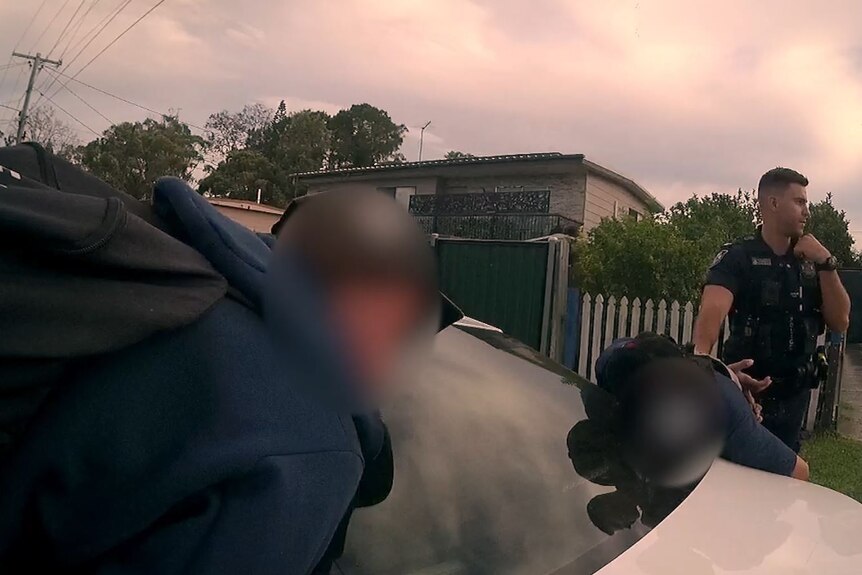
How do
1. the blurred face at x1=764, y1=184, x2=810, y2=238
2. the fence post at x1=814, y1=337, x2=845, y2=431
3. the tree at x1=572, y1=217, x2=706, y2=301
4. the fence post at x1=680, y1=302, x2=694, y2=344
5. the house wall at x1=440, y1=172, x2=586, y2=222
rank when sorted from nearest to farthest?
the blurred face at x1=764, y1=184, x2=810, y2=238
the fence post at x1=680, y1=302, x2=694, y2=344
the fence post at x1=814, y1=337, x2=845, y2=431
the tree at x1=572, y1=217, x2=706, y2=301
the house wall at x1=440, y1=172, x2=586, y2=222

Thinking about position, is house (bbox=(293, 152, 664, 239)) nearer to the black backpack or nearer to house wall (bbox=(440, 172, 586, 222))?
house wall (bbox=(440, 172, 586, 222))

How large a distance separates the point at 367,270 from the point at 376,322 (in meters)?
0.08

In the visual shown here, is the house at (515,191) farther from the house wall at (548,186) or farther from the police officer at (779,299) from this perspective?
the police officer at (779,299)

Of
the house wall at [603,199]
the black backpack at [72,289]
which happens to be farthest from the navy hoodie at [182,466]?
the house wall at [603,199]

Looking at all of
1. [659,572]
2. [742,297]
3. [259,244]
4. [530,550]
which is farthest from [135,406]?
[742,297]

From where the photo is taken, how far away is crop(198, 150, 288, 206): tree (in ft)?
122

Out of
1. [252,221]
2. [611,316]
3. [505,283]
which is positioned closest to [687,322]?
[611,316]

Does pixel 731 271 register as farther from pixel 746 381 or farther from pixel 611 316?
pixel 611 316

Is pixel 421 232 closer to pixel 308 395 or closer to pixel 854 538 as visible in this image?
pixel 308 395

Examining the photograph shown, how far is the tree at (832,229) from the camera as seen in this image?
3114cm

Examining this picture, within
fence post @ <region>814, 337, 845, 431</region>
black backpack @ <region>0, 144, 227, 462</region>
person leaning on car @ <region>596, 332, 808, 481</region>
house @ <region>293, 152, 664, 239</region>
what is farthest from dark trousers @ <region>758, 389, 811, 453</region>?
house @ <region>293, 152, 664, 239</region>

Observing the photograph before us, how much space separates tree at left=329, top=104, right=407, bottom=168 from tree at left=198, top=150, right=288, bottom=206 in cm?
560

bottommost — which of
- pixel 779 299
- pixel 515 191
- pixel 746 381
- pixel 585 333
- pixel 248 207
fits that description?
pixel 585 333

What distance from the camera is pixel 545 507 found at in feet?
4.61
